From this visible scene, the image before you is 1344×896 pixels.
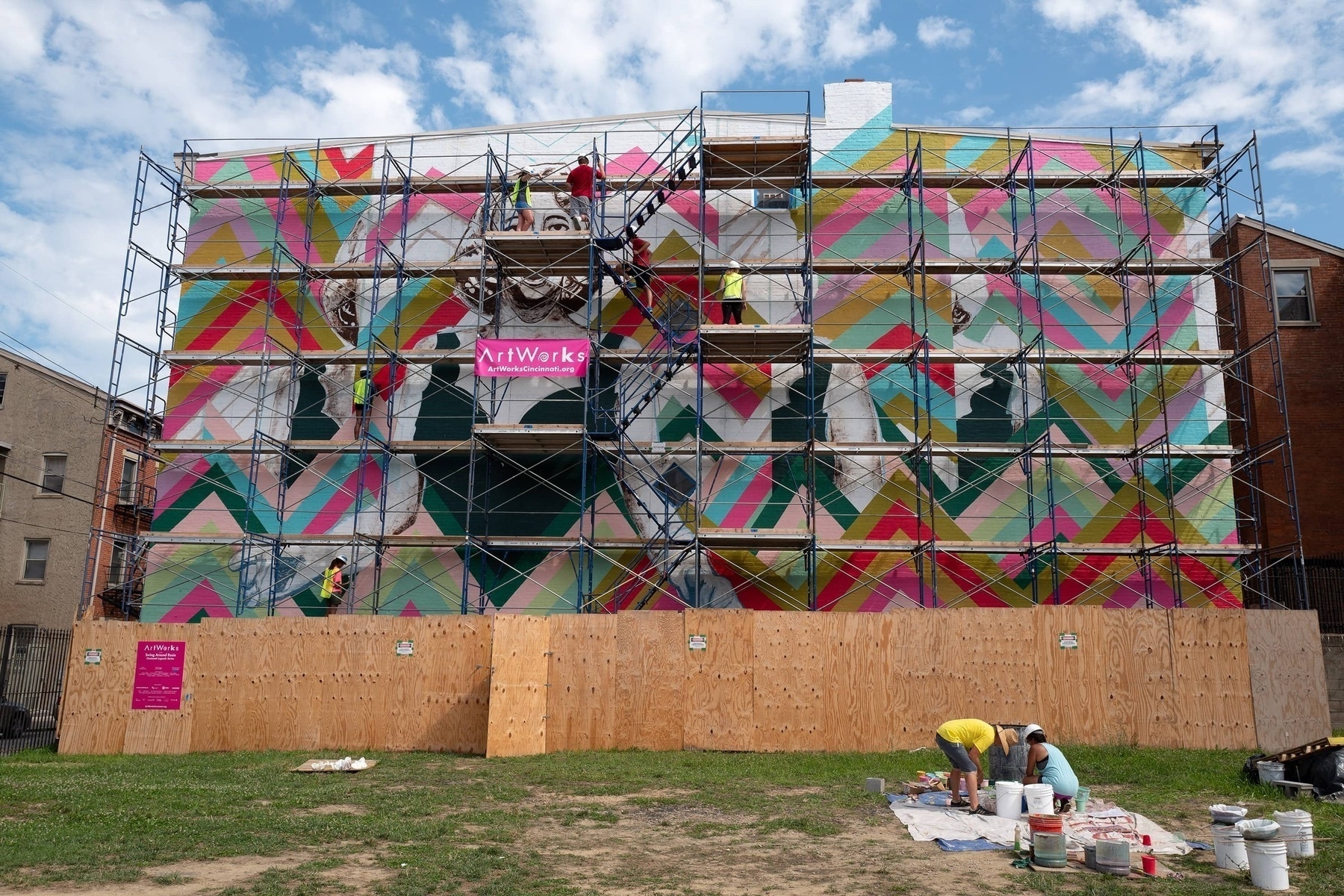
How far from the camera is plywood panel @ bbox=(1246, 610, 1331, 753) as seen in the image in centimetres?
1509

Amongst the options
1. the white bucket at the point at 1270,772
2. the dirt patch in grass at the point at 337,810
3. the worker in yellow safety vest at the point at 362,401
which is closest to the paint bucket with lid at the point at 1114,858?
the white bucket at the point at 1270,772

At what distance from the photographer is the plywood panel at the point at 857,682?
619 inches

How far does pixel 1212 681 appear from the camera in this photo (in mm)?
15383

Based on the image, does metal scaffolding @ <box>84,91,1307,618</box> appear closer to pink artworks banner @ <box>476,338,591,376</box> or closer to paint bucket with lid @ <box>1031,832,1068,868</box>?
pink artworks banner @ <box>476,338,591,376</box>

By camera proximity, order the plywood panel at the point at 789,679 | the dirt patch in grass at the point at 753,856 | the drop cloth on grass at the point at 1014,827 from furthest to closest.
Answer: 1. the plywood panel at the point at 789,679
2. the drop cloth on grass at the point at 1014,827
3. the dirt patch in grass at the point at 753,856

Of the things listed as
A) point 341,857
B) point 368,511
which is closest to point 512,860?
point 341,857

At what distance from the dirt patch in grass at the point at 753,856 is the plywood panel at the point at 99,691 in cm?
966

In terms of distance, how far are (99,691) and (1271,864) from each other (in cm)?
1628

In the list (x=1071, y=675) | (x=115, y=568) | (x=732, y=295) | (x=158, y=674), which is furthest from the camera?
(x=115, y=568)

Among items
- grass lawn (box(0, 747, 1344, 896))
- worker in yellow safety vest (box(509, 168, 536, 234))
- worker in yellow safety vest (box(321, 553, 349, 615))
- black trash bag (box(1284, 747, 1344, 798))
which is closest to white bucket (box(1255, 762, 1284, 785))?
black trash bag (box(1284, 747, 1344, 798))

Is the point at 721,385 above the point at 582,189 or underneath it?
underneath

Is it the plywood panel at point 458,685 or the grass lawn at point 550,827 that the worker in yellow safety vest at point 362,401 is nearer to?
the plywood panel at point 458,685

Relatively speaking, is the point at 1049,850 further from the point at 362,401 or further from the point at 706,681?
the point at 362,401

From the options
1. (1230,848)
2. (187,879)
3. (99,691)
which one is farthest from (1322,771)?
(99,691)
